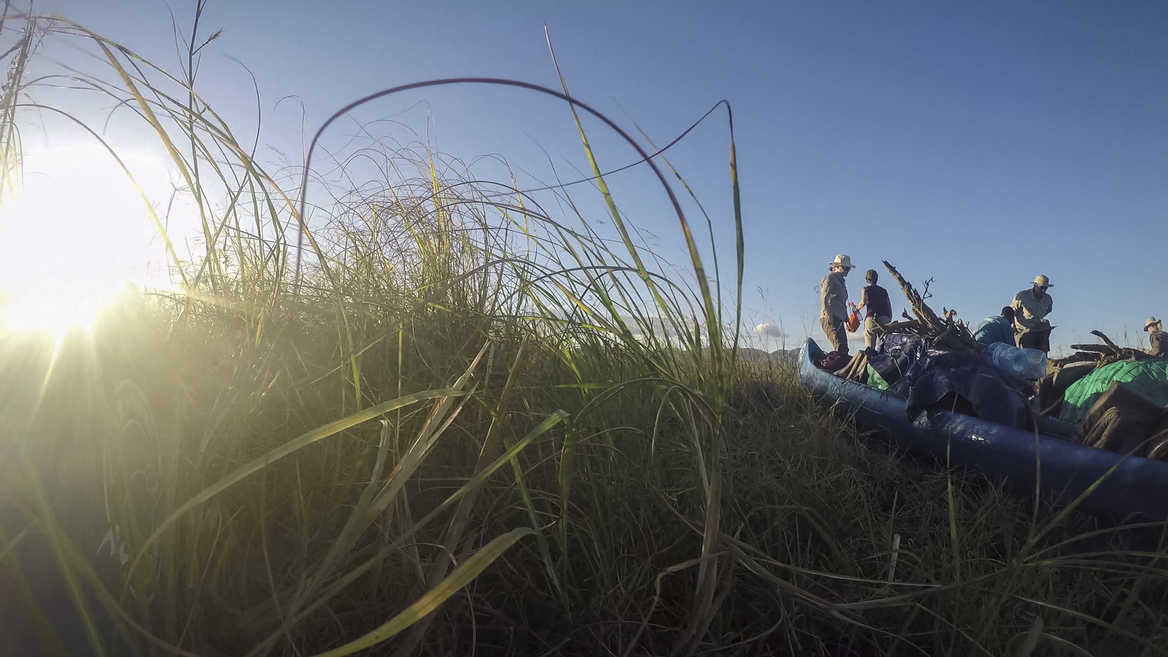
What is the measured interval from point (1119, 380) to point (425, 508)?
347 cm

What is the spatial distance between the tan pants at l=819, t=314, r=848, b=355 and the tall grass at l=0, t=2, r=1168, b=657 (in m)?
7.54

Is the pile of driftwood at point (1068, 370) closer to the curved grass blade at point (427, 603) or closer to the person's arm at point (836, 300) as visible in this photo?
the curved grass blade at point (427, 603)

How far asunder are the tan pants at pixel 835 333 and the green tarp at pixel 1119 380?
5.84 metres

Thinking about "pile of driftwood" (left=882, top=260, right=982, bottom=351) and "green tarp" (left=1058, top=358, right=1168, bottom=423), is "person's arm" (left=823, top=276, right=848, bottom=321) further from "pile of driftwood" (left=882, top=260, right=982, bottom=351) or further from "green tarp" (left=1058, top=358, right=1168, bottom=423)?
"green tarp" (left=1058, top=358, right=1168, bottom=423)

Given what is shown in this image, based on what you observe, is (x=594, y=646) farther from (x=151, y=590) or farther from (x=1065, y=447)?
(x=1065, y=447)

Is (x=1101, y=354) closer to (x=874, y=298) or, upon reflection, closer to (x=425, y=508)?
(x=425, y=508)

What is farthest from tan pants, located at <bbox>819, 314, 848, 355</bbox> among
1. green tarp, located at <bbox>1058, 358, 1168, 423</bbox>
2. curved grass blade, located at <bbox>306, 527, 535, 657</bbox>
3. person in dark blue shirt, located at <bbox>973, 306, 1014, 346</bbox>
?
curved grass blade, located at <bbox>306, 527, 535, 657</bbox>

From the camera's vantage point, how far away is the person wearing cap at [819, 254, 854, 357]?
9180 millimetres

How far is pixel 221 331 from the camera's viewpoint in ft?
5.56

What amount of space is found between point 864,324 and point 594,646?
8.35m

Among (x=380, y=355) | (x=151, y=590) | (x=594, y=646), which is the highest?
(x=380, y=355)

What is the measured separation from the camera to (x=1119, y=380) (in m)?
2.91

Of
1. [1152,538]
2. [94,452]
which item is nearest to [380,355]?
[94,452]

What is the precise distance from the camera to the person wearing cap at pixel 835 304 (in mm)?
9180
